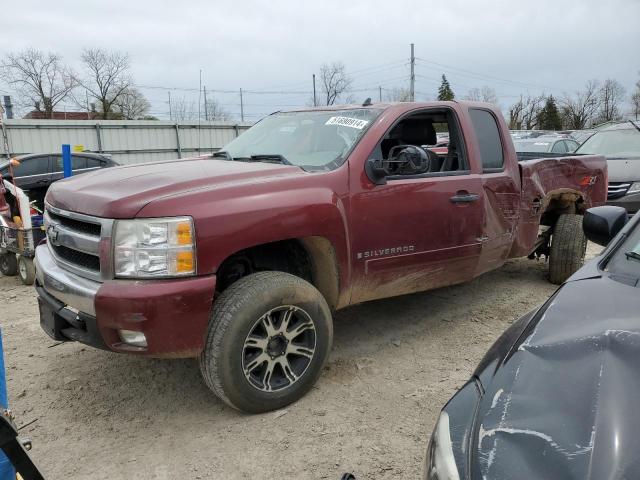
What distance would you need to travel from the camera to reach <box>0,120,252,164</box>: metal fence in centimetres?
1625

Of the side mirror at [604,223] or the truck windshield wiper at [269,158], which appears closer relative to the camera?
the side mirror at [604,223]

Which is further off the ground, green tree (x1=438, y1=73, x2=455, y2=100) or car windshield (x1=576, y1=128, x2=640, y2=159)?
green tree (x1=438, y1=73, x2=455, y2=100)

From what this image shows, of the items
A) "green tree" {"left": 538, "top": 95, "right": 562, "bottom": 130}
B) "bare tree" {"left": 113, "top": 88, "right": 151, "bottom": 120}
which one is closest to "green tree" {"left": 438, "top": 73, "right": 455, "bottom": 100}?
"green tree" {"left": 538, "top": 95, "right": 562, "bottom": 130}

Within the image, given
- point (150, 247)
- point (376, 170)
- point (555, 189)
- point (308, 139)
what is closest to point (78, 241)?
point (150, 247)

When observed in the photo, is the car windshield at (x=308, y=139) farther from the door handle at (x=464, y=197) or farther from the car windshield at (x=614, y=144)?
the car windshield at (x=614, y=144)

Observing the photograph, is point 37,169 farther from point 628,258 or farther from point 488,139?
point 628,258

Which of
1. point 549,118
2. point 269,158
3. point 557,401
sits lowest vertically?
point 557,401

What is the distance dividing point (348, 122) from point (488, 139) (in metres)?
1.37

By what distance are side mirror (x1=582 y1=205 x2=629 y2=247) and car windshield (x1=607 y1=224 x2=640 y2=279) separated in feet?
0.77

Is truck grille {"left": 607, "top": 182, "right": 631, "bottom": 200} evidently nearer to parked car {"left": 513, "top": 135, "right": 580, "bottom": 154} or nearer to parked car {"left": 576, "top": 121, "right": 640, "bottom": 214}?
parked car {"left": 576, "top": 121, "right": 640, "bottom": 214}

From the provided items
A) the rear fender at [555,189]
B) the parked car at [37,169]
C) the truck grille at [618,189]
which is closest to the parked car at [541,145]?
the truck grille at [618,189]

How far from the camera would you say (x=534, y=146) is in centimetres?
1169

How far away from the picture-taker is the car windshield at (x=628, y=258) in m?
2.09

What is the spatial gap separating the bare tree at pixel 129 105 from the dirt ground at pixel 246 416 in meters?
49.4
